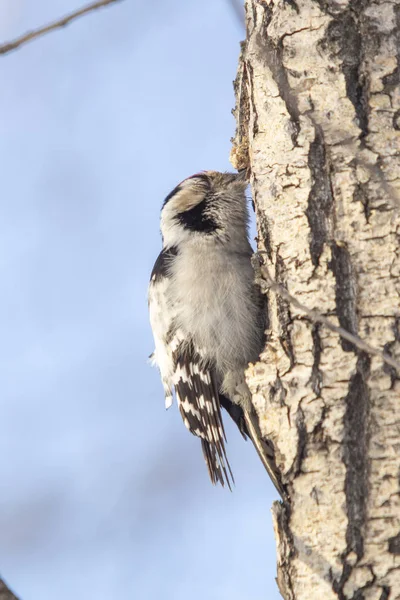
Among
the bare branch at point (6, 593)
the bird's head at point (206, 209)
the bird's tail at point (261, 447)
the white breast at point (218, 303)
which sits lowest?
the bird's tail at point (261, 447)

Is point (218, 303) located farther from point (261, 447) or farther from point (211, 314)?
point (261, 447)

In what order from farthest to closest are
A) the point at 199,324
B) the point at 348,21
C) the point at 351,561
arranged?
the point at 199,324 → the point at 348,21 → the point at 351,561

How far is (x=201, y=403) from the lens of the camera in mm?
3463

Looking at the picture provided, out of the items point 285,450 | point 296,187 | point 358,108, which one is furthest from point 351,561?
point 358,108

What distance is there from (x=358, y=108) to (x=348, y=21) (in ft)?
1.00

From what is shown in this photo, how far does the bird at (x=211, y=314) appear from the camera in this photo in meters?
3.30

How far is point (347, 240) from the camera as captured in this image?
239 centimetres

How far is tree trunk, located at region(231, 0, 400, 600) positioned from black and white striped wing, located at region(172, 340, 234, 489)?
0.84 m

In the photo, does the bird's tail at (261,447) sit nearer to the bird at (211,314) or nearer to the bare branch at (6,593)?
the bird at (211,314)

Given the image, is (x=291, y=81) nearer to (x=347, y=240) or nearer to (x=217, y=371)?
(x=347, y=240)

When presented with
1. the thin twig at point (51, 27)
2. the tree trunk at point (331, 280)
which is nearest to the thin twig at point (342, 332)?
the tree trunk at point (331, 280)

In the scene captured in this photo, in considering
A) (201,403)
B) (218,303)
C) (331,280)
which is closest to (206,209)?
(218,303)

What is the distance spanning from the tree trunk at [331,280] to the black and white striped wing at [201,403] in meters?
0.84

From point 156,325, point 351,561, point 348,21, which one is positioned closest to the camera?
point 351,561
